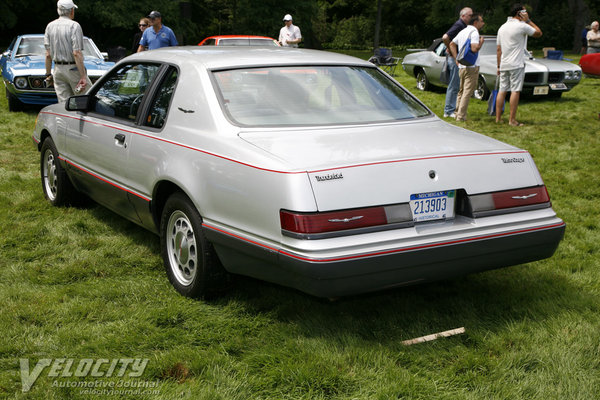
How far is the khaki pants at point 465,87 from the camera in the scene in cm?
1107

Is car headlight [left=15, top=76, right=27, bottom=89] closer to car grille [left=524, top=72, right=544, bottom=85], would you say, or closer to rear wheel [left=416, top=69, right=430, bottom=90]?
rear wheel [left=416, top=69, right=430, bottom=90]

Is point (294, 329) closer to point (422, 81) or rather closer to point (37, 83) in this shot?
point (37, 83)

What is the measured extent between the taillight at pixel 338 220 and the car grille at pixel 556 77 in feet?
36.7

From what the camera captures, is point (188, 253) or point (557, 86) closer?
point (188, 253)

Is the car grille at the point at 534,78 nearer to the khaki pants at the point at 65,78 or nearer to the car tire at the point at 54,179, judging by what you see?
the khaki pants at the point at 65,78

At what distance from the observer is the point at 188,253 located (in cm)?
396

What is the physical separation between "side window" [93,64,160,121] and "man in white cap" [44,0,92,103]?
124 inches

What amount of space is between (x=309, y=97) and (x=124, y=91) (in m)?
1.61

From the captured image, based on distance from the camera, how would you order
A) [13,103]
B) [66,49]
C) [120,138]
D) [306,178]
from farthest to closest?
1. [13,103]
2. [66,49]
3. [120,138]
4. [306,178]

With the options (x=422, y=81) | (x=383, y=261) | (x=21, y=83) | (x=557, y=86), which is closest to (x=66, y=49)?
(x=21, y=83)

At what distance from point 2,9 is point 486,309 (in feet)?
109

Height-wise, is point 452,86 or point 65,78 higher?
point 65,78

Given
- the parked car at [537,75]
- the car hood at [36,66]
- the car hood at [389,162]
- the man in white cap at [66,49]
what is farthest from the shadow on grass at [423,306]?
the parked car at [537,75]

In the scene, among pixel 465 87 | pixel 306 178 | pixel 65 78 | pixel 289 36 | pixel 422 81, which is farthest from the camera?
pixel 422 81
